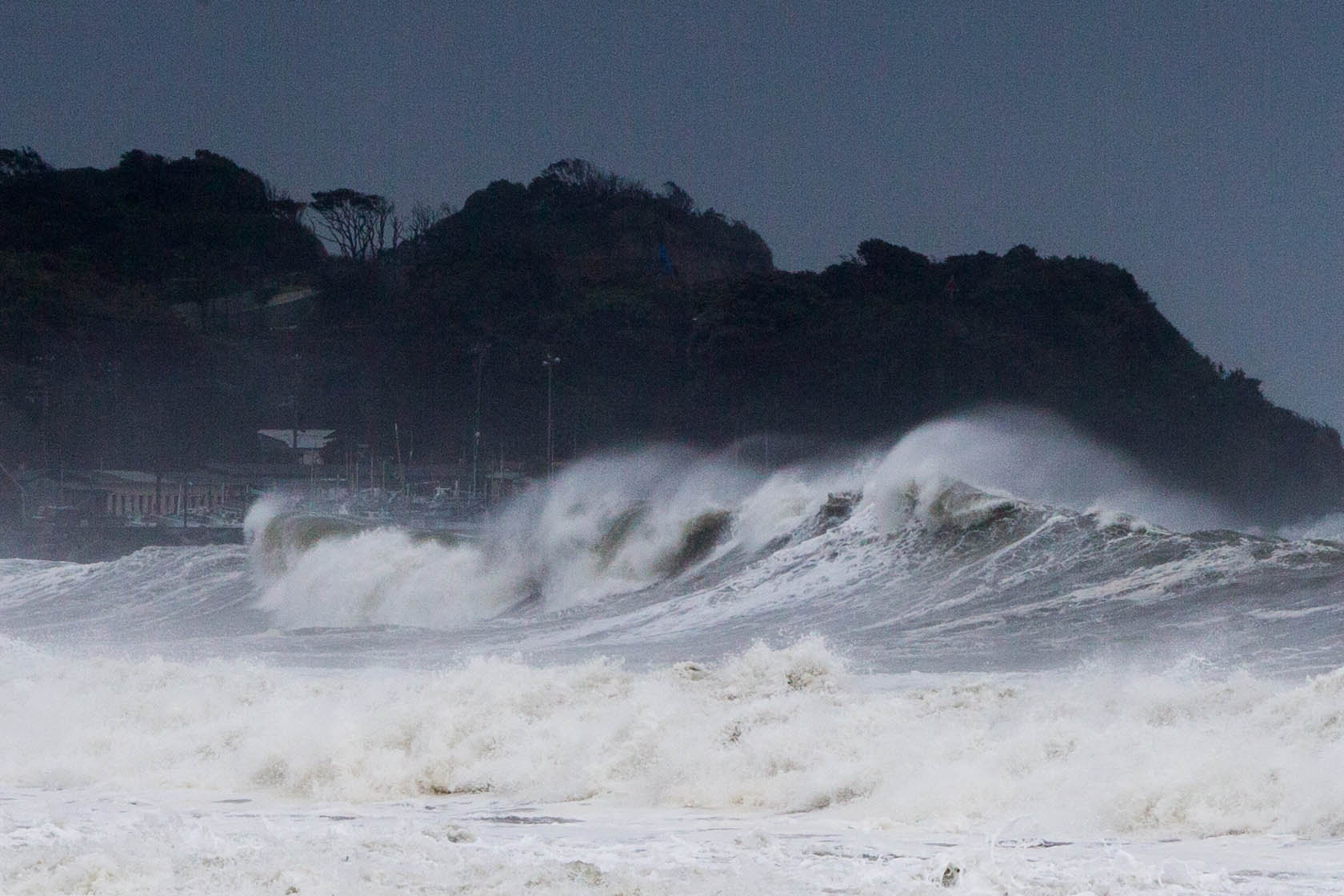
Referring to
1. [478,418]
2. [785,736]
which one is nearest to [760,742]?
[785,736]

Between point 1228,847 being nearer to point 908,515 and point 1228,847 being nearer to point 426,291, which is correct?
point 908,515

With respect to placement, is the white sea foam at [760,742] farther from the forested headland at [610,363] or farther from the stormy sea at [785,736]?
the forested headland at [610,363]

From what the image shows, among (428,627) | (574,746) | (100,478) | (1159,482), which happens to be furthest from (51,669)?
(1159,482)

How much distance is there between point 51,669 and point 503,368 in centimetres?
6927

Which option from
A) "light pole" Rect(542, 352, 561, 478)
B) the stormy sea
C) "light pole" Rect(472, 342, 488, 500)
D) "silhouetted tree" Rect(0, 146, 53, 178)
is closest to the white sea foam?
the stormy sea

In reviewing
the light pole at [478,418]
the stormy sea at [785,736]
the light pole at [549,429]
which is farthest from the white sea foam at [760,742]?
the light pole at [549,429]

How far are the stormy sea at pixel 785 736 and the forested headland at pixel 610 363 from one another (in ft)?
181

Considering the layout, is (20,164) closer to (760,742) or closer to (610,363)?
(610,363)

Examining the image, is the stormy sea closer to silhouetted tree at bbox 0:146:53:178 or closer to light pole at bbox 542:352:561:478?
light pole at bbox 542:352:561:478

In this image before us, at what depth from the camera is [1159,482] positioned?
76312 millimetres

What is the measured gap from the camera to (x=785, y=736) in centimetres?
939

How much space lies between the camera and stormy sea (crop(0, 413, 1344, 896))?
6668 millimetres

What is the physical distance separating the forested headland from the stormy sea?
55088mm

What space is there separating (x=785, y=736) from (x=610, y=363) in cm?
7533
